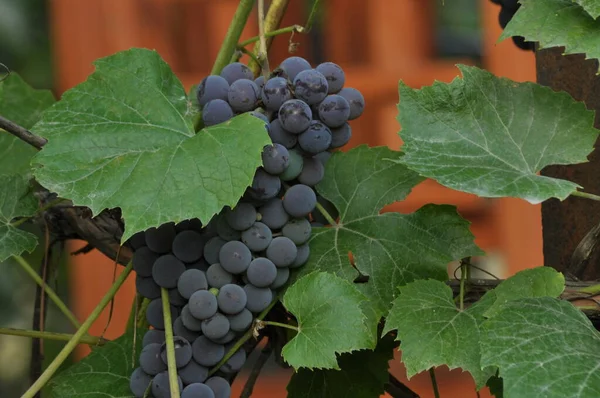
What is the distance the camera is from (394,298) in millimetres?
630

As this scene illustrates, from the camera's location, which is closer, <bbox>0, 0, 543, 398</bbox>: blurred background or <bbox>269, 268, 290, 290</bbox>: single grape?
<bbox>269, 268, 290, 290</bbox>: single grape

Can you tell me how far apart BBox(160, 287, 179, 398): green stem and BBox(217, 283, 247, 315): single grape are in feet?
0.14

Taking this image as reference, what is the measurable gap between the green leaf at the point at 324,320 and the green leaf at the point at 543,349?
0.09m

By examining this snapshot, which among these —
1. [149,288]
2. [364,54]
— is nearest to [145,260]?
[149,288]

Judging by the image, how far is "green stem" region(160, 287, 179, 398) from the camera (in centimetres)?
59

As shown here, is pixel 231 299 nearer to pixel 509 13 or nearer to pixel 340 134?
pixel 340 134

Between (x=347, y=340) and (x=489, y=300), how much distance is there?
11cm

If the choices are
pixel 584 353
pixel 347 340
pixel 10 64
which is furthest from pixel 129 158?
pixel 10 64

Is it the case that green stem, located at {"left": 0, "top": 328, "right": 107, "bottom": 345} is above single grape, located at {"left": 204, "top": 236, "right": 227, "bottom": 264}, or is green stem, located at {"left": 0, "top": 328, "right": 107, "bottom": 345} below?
below

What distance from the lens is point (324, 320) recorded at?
59 cm

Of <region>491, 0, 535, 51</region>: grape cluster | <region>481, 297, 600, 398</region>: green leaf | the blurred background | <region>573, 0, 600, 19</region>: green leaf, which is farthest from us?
the blurred background

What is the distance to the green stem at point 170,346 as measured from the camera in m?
0.59

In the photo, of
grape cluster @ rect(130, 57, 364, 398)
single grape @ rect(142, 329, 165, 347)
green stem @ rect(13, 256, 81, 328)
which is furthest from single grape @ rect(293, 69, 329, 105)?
green stem @ rect(13, 256, 81, 328)

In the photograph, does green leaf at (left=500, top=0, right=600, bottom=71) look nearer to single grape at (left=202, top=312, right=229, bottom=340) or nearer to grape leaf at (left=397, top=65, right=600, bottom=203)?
grape leaf at (left=397, top=65, right=600, bottom=203)
